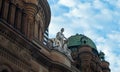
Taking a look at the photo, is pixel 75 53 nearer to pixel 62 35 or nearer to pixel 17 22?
pixel 62 35

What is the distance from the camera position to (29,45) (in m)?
37.4

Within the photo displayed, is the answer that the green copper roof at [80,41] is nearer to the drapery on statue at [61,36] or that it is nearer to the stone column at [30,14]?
the drapery on statue at [61,36]

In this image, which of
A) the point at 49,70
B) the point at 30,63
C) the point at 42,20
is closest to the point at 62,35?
the point at 42,20

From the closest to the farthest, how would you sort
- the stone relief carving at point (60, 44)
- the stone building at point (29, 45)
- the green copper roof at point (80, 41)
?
1. the stone building at point (29, 45)
2. the stone relief carving at point (60, 44)
3. the green copper roof at point (80, 41)

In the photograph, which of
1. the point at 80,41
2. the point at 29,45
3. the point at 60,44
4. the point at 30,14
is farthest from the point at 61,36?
the point at 80,41

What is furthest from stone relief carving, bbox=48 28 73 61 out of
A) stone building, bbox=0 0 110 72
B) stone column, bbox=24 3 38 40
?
stone column, bbox=24 3 38 40

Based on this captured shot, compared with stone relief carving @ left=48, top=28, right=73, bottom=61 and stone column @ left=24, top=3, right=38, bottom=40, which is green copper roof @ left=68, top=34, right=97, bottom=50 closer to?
stone relief carving @ left=48, top=28, right=73, bottom=61

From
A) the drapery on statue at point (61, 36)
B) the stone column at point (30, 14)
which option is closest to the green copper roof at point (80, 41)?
the drapery on statue at point (61, 36)

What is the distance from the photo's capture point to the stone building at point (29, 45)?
35.8m

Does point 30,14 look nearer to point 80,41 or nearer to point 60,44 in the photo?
point 60,44

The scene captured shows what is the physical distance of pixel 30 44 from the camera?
37.4m

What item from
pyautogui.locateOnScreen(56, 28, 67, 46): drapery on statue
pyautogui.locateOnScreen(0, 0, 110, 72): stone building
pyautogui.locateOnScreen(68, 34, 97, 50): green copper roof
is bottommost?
pyautogui.locateOnScreen(0, 0, 110, 72): stone building

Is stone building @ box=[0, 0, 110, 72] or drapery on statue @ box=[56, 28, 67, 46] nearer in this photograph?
stone building @ box=[0, 0, 110, 72]

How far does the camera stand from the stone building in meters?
35.8
